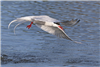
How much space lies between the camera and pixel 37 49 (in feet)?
32.0

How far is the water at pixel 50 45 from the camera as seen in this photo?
8602 mm

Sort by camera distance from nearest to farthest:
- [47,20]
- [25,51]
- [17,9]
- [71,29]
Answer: [47,20], [25,51], [71,29], [17,9]

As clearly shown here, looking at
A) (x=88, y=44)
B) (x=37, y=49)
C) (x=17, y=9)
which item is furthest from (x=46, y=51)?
(x=17, y=9)

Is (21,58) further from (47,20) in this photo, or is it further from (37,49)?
(47,20)

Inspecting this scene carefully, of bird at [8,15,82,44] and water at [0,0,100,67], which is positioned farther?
water at [0,0,100,67]

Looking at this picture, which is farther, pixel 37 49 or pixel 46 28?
pixel 37 49

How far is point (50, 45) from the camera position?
1033 cm

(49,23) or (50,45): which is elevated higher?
(49,23)

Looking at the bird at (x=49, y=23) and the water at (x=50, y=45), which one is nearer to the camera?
the bird at (x=49, y=23)

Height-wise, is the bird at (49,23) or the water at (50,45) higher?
the bird at (49,23)

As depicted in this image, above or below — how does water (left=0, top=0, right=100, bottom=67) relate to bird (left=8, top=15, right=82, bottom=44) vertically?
below

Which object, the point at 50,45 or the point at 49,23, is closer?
the point at 49,23

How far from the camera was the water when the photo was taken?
8.60 metres

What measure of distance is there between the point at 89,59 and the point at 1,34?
190 inches
